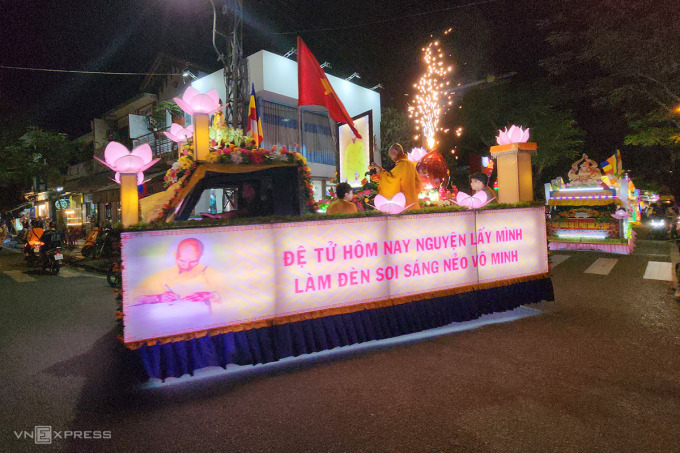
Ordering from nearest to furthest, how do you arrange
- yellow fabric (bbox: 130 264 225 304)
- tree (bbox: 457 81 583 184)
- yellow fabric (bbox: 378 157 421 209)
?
1. yellow fabric (bbox: 130 264 225 304)
2. yellow fabric (bbox: 378 157 421 209)
3. tree (bbox: 457 81 583 184)

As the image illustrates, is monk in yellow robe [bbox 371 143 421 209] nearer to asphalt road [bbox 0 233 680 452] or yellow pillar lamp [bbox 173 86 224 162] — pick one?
asphalt road [bbox 0 233 680 452]

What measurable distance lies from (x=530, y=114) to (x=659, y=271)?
16.2 m

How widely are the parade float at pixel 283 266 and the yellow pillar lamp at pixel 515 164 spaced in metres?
0.54

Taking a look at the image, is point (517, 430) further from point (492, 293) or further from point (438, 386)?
point (492, 293)

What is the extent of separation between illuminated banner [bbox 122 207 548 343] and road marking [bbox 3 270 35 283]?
909 cm

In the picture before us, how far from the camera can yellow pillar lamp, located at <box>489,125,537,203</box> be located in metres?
5.97

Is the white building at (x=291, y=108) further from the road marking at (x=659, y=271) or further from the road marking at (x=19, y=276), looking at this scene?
the road marking at (x=659, y=271)

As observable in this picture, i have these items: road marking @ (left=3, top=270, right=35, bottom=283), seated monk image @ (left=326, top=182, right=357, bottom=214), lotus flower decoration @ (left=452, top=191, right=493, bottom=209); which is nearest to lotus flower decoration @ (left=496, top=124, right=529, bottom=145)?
lotus flower decoration @ (left=452, top=191, right=493, bottom=209)

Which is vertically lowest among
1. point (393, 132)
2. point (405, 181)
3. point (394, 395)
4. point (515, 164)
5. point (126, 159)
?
point (394, 395)

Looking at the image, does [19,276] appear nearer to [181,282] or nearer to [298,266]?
[181,282]

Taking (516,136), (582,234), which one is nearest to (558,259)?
(582,234)

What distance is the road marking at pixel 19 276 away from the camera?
9.86 m

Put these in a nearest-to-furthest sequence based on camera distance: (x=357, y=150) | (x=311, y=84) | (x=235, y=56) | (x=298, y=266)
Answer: (x=298, y=266) → (x=311, y=84) → (x=235, y=56) → (x=357, y=150)

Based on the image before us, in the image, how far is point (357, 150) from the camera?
13422 millimetres
